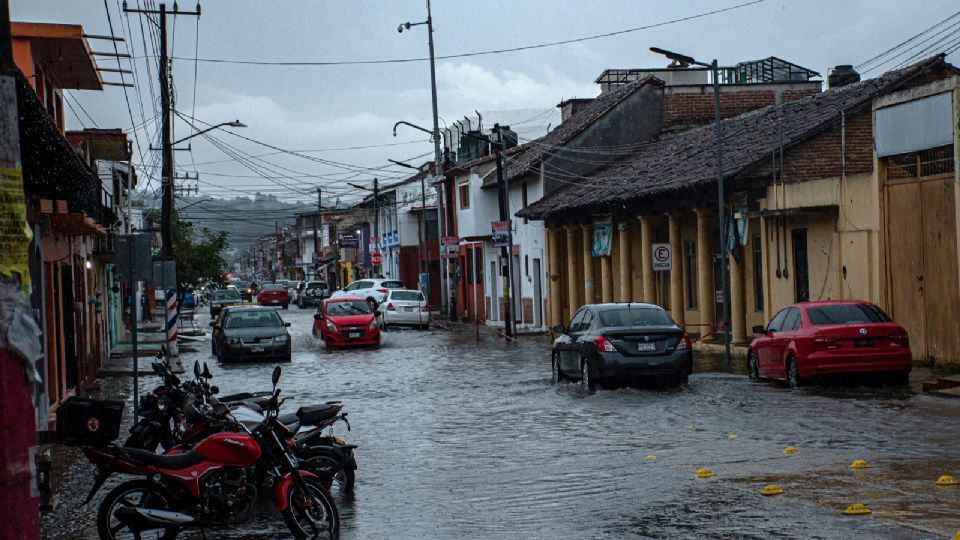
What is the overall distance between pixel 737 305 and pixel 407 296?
21861mm

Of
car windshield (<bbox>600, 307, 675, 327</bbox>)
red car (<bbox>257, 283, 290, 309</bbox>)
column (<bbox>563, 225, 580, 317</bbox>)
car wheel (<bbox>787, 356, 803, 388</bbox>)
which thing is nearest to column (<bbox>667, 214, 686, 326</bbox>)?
column (<bbox>563, 225, 580, 317</bbox>)

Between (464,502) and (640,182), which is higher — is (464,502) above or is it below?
below

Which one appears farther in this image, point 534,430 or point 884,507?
point 534,430

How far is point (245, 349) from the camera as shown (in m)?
34.2

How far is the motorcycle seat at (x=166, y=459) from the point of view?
9.86 m

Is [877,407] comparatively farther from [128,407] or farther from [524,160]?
[524,160]

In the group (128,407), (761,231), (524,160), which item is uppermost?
(524,160)

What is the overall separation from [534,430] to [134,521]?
8086 mm

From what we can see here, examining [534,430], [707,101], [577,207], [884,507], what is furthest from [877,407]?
[707,101]

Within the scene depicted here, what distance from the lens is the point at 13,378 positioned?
5520 millimetres

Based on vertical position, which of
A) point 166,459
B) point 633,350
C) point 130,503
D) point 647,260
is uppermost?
point 647,260

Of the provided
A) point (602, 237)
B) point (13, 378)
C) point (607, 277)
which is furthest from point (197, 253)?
point (13, 378)

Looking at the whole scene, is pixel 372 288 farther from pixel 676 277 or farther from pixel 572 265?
pixel 676 277

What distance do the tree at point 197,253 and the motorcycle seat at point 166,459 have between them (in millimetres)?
43748
